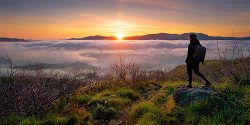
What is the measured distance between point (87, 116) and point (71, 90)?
16.4ft

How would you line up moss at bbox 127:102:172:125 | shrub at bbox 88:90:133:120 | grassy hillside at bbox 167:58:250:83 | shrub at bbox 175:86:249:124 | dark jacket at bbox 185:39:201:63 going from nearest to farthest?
shrub at bbox 175:86:249:124, moss at bbox 127:102:172:125, shrub at bbox 88:90:133:120, dark jacket at bbox 185:39:201:63, grassy hillside at bbox 167:58:250:83

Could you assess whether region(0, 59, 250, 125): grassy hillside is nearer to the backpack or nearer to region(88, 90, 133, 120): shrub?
region(88, 90, 133, 120): shrub

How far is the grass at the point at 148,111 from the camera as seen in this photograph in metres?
11.5

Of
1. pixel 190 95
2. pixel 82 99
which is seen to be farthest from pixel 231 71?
pixel 82 99

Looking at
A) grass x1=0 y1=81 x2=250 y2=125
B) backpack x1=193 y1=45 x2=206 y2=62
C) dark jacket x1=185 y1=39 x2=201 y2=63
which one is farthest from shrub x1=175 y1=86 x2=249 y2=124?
dark jacket x1=185 y1=39 x2=201 y2=63

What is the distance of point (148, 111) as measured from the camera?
44.0 ft

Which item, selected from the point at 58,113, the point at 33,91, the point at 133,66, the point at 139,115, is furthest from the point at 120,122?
the point at 133,66

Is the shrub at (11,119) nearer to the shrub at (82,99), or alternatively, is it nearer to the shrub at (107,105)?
the shrub at (107,105)

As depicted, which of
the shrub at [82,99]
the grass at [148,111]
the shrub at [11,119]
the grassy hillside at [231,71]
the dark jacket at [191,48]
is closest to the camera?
the grass at [148,111]

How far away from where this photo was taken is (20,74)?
15.9 m

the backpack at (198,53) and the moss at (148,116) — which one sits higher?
the backpack at (198,53)

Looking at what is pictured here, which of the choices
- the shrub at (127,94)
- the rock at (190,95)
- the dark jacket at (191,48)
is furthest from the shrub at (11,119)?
the dark jacket at (191,48)

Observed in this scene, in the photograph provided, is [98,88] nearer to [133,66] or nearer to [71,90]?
[71,90]

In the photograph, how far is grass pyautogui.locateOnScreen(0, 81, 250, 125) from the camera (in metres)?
11.5
